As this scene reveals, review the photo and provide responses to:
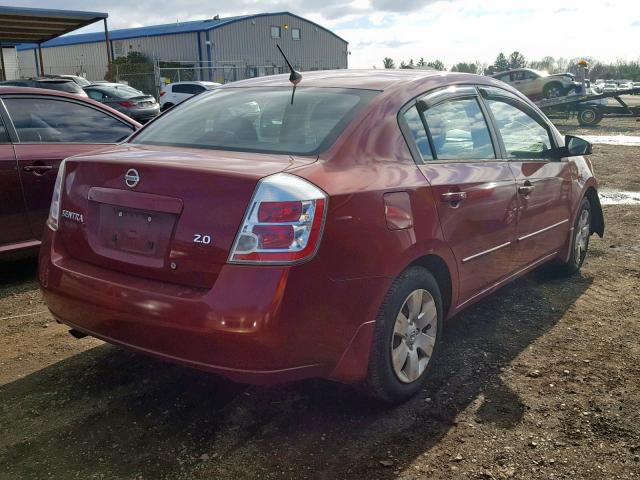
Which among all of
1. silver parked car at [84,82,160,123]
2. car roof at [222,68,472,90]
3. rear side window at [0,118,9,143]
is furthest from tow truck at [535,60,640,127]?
rear side window at [0,118,9,143]

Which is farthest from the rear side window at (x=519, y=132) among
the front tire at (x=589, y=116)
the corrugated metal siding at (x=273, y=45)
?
the corrugated metal siding at (x=273, y=45)

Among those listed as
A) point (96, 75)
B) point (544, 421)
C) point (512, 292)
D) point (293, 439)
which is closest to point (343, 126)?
point (293, 439)

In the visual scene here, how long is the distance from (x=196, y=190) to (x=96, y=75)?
55.8m

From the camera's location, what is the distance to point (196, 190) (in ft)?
8.61

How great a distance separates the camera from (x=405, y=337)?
10.3ft

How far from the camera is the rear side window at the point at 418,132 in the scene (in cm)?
331

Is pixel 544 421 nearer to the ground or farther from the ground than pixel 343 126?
nearer to the ground

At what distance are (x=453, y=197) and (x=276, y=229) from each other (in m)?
1.22

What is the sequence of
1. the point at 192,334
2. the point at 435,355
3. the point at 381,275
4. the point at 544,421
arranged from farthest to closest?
the point at 435,355
the point at 544,421
the point at 381,275
the point at 192,334

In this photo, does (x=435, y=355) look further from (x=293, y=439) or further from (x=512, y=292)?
(x=512, y=292)

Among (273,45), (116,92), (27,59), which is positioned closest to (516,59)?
(273,45)

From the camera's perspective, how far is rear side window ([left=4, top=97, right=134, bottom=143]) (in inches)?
204

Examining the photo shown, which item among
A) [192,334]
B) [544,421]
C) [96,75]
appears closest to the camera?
[192,334]

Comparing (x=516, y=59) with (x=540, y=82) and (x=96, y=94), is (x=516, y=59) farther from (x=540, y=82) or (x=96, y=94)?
(x=96, y=94)
